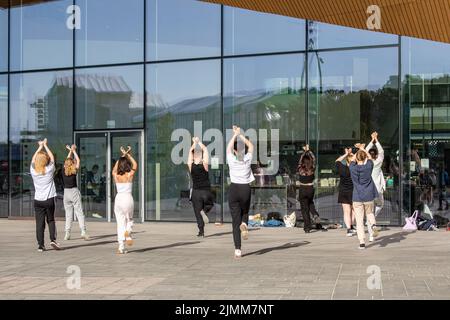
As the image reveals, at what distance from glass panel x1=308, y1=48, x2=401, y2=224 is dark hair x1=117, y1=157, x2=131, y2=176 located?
22.0 ft

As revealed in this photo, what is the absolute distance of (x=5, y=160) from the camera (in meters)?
20.6

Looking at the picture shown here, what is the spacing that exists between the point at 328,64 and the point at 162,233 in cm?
599

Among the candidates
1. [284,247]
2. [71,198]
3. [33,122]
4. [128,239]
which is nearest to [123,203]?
[128,239]

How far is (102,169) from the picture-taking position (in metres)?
19.1

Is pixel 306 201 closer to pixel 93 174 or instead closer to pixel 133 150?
pixel 133 150

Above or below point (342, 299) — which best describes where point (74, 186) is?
above

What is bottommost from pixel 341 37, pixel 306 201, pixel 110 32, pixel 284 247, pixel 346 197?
pixel 284 247

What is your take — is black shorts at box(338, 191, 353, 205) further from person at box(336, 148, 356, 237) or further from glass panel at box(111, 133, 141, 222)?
glass panel at box(111, 133, 141, 222)

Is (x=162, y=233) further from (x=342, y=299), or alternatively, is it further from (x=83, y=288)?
(x=342, y=299)

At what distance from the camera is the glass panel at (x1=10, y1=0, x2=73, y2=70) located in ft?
65.3

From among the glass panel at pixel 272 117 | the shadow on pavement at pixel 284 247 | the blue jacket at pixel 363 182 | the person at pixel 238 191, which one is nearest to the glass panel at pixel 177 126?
the glass panel at pixel 272 117

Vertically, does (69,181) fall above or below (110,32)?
below

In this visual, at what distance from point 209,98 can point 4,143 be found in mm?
6929
